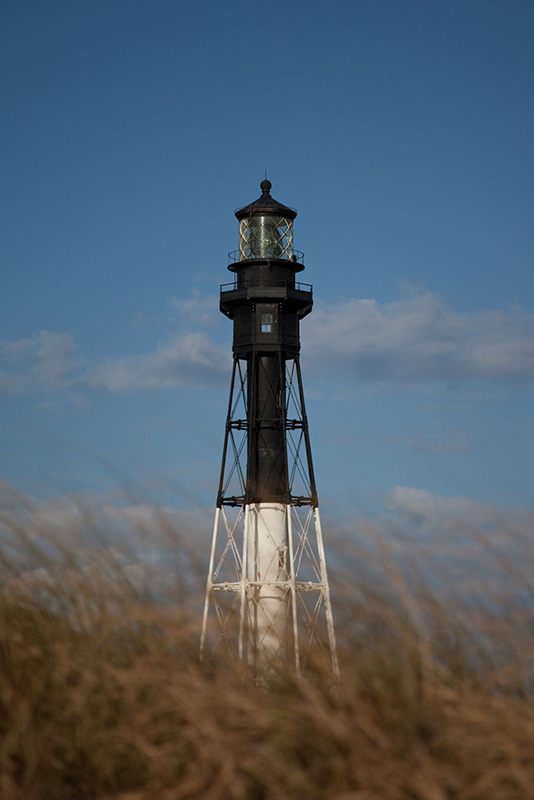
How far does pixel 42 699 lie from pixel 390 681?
6.08 feet

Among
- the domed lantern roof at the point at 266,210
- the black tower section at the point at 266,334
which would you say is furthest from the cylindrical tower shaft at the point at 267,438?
the domed lantern roof at the point at 266,210

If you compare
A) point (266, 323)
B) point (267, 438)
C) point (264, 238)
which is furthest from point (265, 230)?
point (267, 438)

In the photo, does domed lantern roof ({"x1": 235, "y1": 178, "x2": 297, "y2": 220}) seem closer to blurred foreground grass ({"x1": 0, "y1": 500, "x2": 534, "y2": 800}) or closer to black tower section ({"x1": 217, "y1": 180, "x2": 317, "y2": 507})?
black tower section ({"x1": 217, "y1": 180, "x2": 317, "y2": 507})

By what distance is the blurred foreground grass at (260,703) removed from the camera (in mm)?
4301

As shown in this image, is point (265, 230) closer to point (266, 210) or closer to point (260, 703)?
point (266, 210)

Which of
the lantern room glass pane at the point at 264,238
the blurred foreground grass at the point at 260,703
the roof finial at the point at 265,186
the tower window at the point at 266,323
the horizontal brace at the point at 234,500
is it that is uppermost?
the roof finial at the point at 265,186

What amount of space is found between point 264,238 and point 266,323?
3.10 meters

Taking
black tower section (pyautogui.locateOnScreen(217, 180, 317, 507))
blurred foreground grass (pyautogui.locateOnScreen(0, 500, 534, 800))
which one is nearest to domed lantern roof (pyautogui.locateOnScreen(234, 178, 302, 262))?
black tower section (pyautogui.locateOnScreen(217, 180, 317, 507))

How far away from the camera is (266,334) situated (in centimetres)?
3700

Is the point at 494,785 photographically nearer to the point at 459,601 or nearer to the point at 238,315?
the point at 459,601

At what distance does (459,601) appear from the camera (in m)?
5.07

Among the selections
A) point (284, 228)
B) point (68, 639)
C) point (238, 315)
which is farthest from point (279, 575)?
point (68, 639)

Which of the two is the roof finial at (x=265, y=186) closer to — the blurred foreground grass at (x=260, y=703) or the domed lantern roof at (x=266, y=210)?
the domed lantern roof at (x=266, y=210)

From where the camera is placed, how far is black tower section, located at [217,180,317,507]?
35938 mm
